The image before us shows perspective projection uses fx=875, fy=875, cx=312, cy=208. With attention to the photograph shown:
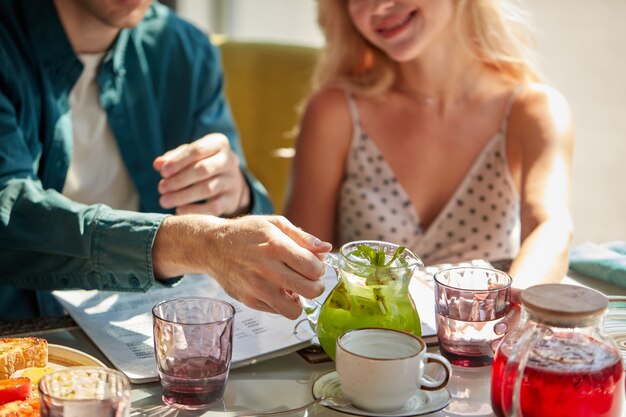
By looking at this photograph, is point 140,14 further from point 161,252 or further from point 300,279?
point 300,279

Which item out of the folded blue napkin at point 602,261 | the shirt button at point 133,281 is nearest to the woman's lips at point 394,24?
the folded blue napkin at point 602,261

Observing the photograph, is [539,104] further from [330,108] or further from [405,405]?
[405,405]

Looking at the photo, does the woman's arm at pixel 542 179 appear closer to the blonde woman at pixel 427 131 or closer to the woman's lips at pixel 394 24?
the blonde woman at pixel 427 131

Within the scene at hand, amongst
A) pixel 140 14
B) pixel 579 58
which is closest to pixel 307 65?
pixel 140 14

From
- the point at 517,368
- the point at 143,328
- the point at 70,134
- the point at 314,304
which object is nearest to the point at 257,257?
the point at 314,304

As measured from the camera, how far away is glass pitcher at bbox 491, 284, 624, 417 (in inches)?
33.7

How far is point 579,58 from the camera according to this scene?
456 centimetres

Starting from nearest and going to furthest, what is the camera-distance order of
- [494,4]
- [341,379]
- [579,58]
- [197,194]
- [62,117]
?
1. [341,379]
2. [197,194]
3. [62,117]
4. [494,4]
5. [579,58]

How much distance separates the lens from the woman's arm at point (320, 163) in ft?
6.56

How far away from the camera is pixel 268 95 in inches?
95.7

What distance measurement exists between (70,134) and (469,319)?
97 centimetres

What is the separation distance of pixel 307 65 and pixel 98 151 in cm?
80

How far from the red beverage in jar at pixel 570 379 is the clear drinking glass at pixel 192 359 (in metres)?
0.32

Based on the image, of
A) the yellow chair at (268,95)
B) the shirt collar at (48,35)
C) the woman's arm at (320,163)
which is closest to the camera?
the shirt collar at (48,35)
